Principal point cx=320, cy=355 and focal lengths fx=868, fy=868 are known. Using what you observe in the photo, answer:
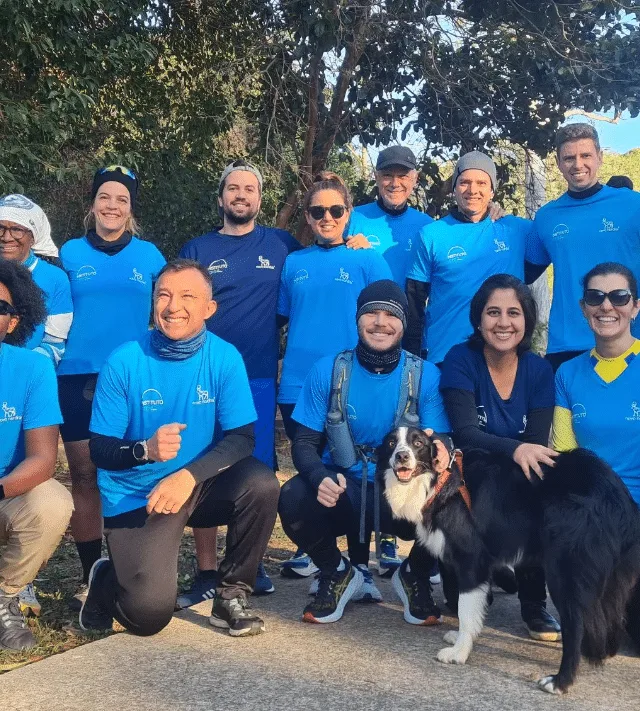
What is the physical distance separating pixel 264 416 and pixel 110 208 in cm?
150

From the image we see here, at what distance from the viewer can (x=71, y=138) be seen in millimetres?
8617

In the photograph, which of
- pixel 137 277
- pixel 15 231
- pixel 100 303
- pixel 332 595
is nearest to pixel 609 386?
pixel 332 595

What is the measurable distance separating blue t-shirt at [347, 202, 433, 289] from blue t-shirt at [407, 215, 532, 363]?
22cm

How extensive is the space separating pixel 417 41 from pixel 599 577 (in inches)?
266

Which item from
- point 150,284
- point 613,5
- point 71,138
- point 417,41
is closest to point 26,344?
point 150,284

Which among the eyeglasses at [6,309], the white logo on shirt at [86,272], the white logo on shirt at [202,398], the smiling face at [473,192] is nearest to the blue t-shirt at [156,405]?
the white logo on shirt at [202,398]

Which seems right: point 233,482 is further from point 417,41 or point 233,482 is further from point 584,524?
point 417,41

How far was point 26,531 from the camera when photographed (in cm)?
392

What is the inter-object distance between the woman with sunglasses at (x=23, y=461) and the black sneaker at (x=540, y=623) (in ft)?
7.35

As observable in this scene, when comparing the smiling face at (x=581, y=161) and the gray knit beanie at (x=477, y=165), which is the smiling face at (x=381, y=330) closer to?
the gray knit beanie at (x=477, y=165)

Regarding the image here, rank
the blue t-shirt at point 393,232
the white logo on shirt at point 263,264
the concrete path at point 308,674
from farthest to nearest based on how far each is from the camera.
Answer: the blue t-shirt at point 393,232 → the white logo on shirt at point 263,264 → the concrete path at point 308,674

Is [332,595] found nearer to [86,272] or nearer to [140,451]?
[140,451]

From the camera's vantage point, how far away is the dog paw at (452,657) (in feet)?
12.0

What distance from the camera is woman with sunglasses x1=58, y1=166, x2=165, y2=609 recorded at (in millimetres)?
4738
